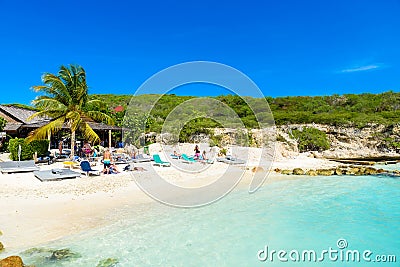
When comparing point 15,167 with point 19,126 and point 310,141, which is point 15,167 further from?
point 310,141

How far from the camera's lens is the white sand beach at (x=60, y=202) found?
262 inches

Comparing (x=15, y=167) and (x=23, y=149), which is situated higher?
(x=23, y=149)

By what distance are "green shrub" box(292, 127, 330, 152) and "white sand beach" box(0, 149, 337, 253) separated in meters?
18.6

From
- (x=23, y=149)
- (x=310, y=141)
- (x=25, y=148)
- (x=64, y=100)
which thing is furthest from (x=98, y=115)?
(x=310, y=141)

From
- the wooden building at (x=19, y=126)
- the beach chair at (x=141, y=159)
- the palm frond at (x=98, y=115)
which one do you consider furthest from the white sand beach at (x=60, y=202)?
the wooden building at (x=19, y=126)

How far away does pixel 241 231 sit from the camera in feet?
26.8

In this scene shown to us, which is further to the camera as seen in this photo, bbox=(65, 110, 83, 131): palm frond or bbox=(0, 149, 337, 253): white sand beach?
bbox=(65, 110, 83, 131): palm frond

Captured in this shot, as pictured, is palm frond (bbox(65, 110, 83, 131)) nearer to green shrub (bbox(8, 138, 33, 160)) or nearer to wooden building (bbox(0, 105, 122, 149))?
green shrub (bbox(8, 138, 33, 160))

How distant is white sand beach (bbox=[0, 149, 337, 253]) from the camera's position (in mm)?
6660

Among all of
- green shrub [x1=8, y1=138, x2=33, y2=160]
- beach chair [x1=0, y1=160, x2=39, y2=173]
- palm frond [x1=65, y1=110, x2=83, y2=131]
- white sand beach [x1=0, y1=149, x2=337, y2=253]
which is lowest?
white sand beach [x1=0, y1=149, x2=337, y2=253]

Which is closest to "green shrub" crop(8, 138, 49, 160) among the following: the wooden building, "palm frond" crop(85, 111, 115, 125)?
"palm frond" crop(85, 111, 115, 125)

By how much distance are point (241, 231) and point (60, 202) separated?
537 centimetres

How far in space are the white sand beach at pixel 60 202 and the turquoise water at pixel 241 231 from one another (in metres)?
0.52

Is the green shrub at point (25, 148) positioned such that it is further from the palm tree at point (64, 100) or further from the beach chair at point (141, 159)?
the beach chair at point (141, 159)
